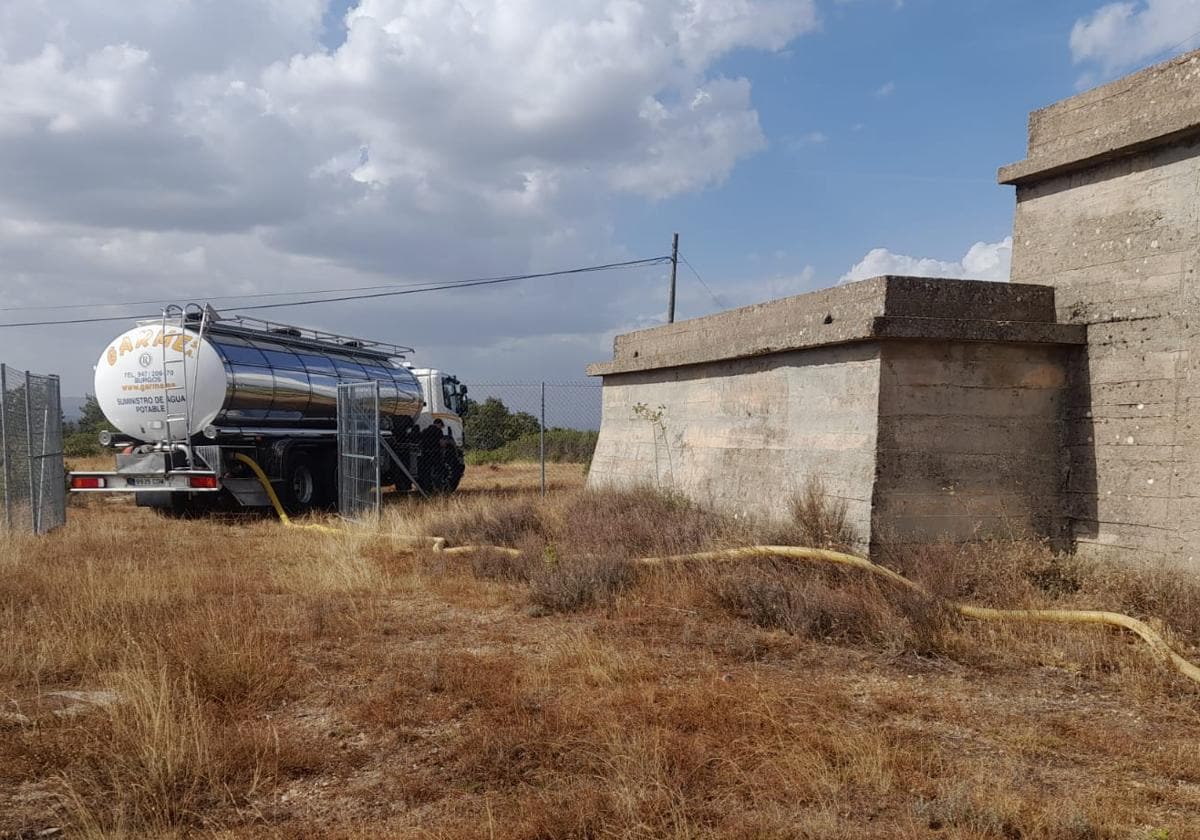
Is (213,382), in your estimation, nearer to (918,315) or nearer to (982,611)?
(918,315)

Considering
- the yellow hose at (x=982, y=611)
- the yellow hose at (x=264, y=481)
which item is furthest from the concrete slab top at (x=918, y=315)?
the yellow hose at (x=264, y=481)

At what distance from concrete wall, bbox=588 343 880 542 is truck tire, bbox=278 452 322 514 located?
5187 millimetres

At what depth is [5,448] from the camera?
1008 centimetres

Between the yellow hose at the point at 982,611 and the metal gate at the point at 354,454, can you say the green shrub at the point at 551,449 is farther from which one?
the yellow hose at the point at 982,611

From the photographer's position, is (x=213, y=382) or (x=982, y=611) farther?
(x=213, y=382)

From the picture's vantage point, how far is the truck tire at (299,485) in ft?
45.8

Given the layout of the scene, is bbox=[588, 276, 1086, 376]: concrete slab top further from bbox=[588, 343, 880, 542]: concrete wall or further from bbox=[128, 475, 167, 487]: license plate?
bbox=[128, 475, 167, 487]: license plate

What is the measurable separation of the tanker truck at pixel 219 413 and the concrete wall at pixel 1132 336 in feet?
26.1

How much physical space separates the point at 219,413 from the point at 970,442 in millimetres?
10084

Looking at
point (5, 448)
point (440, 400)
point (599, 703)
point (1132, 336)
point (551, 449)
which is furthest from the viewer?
point (551, 449)

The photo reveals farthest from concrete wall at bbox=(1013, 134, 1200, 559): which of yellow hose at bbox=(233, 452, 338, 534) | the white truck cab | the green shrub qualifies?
the green shrub

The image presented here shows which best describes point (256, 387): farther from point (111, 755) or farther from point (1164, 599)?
point (1164, 599)

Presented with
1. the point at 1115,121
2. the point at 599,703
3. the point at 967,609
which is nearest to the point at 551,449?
the point at 1115,121

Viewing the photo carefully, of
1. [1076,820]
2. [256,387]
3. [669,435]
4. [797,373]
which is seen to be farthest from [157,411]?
[1076,820]
